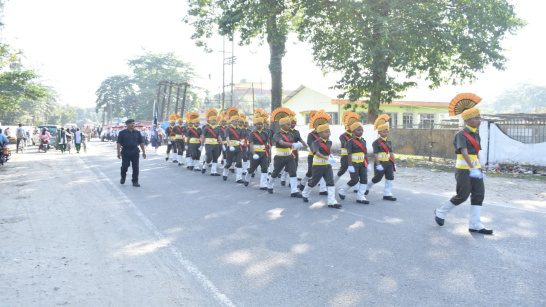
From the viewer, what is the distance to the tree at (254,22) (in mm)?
20500

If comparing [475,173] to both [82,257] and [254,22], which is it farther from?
[254,22]

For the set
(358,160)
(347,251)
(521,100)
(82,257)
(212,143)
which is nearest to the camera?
(82,257)

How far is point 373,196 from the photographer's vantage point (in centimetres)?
993

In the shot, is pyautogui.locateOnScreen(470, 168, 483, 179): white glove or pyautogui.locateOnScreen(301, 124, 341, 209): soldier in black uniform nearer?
pyautogui.locateOnScreen(470, 168, 483, 179): white glove

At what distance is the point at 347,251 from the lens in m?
5.62

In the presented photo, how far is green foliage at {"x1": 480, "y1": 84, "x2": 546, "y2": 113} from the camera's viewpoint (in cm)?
8062

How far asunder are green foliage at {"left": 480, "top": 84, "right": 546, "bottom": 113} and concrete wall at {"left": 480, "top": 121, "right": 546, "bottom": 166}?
225 ft

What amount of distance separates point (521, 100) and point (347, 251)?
94.5m

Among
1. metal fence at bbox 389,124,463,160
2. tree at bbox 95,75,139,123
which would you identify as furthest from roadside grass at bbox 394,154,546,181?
tree at bbox 95,75,139,123

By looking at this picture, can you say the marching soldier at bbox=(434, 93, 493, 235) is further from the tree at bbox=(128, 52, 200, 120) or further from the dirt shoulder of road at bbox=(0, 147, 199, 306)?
the tree at bbox=(128, 52, 200, 120)

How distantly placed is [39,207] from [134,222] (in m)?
2.87

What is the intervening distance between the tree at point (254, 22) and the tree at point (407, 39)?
2.15m

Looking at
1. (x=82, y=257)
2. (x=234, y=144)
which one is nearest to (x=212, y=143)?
(x=234, y=144)

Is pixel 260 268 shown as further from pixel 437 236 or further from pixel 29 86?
pixel 29 86
